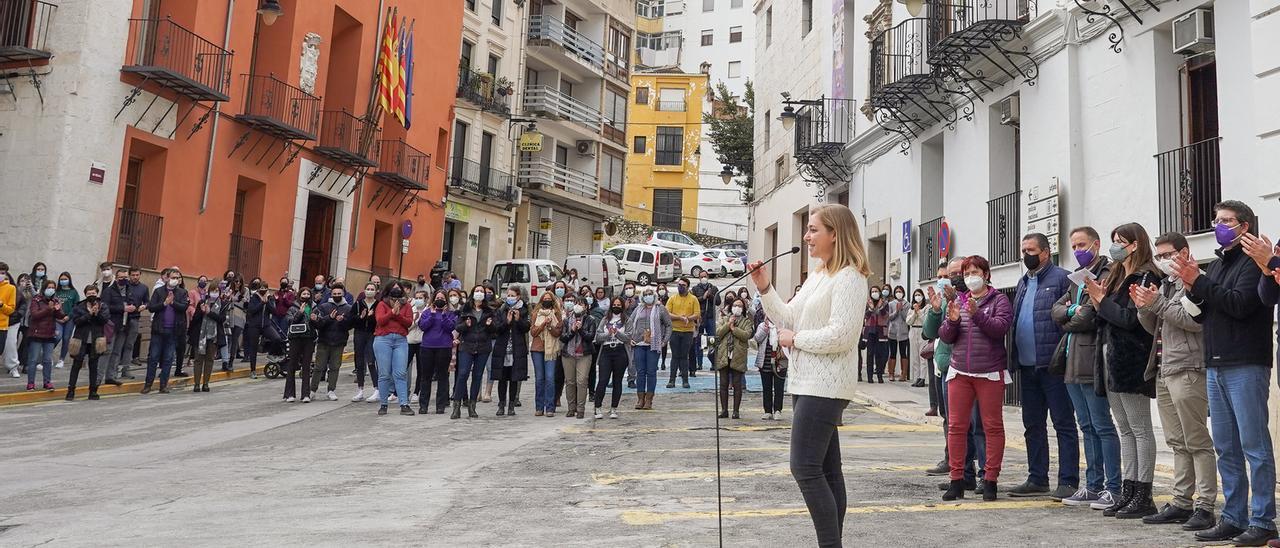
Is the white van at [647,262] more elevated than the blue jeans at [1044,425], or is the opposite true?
the white van at [647,262]

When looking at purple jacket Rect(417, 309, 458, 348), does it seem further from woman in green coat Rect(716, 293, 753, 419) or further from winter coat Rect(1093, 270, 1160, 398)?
winter coat Rect(1093, 270, 1160, 398)

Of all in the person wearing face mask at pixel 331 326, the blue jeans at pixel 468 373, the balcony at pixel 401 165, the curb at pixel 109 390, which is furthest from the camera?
the balcony at pixel 401 165

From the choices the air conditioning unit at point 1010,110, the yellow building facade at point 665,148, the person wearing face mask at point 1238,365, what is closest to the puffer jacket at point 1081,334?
the person wearing face mask at point 1238,365

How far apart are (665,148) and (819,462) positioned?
56377mm

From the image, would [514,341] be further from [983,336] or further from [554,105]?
[554,105]

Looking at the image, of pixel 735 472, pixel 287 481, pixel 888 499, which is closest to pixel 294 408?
pixel 287 481

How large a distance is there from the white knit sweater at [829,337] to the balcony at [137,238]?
17748 millimetres

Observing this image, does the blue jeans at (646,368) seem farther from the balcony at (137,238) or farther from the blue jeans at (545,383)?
the balcony at (137,238)

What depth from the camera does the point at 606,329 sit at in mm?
13781

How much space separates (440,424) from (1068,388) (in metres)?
8.05

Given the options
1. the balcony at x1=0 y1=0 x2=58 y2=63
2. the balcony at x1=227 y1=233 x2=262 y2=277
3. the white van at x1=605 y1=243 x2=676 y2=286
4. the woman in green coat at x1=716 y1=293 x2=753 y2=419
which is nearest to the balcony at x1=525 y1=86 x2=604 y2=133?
the white van at x1=605 y1=243 x2=676 y2=286

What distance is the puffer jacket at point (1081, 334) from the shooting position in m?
6.87

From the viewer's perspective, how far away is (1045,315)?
7.48m

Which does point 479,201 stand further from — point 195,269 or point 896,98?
point 896,98
